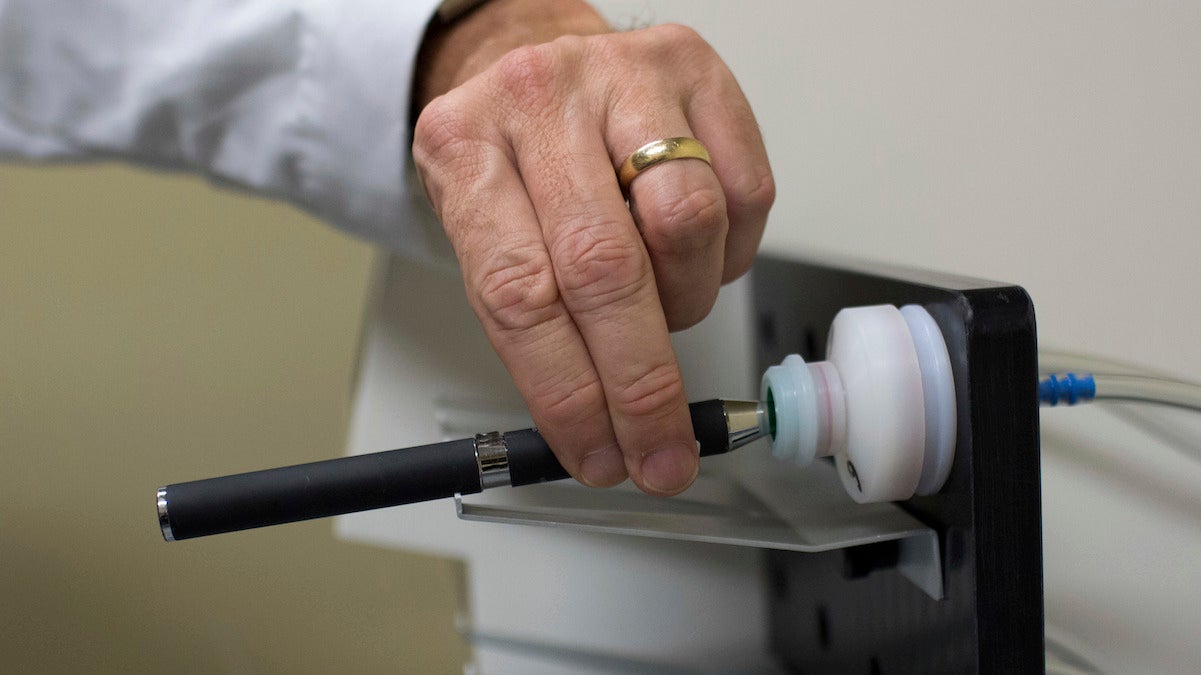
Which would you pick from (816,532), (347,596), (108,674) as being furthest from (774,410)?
(108,674)

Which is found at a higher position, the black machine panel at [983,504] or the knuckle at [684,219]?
the knuckle at [684,219]

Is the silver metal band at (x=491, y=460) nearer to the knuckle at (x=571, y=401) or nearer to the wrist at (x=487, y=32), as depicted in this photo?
the knuckle at (x=571, y=401)

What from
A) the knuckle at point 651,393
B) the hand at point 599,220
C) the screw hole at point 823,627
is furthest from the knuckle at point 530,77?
the screw hole at point 823,627

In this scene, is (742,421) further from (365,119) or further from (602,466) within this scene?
(365,119)

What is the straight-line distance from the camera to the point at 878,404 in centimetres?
26

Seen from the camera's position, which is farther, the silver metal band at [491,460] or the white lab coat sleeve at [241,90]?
the white lab coat sleeve at [241,90]

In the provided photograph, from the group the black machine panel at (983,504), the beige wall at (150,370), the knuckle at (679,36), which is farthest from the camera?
the beige wall at (150,370)

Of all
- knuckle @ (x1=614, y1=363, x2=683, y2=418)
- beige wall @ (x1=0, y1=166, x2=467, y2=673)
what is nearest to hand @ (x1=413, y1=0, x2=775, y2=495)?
knuckle @ (x1=614, y1=363, x2=683, y2=418)

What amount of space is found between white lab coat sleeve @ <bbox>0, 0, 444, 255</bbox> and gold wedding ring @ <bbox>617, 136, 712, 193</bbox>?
174mm

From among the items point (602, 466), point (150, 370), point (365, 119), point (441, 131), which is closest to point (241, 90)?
point (365, 119)

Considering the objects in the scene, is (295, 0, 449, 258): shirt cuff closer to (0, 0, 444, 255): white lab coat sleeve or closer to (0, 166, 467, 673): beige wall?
(0, 0, 444, 255): white lab coat sleeve

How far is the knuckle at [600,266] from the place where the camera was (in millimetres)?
279

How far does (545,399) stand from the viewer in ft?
0.94

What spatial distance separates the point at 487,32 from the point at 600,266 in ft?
0.70
